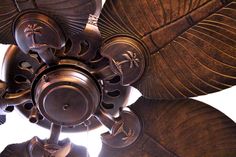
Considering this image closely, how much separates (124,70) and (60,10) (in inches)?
8.8

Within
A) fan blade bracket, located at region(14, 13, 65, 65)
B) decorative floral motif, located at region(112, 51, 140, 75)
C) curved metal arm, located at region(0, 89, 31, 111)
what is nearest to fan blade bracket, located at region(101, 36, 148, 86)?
decorative floral motif, located at region(112, 51, 140, 75)

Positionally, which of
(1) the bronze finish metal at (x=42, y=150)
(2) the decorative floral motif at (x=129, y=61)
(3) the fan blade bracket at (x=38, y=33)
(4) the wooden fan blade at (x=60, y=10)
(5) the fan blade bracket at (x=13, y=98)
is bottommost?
(1) the bronze finish metal at (x=42, y=150)

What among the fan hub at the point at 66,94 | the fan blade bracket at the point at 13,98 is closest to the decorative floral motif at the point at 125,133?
the fan hub at the point at 66,94

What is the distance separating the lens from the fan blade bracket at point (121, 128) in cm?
114

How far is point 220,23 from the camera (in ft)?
3.23

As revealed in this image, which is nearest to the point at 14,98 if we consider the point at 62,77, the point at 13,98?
the point at 13,98

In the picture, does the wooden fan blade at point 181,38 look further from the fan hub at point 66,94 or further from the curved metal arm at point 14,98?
the curved metal arm at point 14,98

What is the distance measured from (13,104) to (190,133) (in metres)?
0.51

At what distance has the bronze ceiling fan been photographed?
987 mm

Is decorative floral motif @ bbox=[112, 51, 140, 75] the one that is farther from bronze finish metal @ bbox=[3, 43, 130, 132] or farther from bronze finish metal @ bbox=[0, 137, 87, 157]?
bronze finish metal @ bbox=[0, 137, 87, 157]

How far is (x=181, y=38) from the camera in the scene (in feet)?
3.38

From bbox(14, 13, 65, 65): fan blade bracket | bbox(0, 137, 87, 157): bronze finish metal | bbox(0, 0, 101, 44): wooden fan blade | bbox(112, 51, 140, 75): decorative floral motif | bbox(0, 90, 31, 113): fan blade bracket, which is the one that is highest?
bbox(0, 0, 101, 44): wooden fan blade

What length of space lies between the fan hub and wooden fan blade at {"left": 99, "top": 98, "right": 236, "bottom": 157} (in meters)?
0.17

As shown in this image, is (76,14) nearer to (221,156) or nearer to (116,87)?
(116,87)
